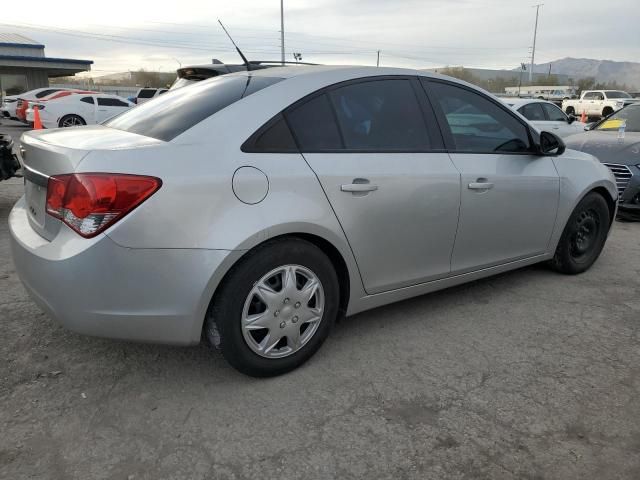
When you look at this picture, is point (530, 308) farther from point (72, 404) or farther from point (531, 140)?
point (72, 404)

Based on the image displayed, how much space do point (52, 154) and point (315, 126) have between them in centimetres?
130

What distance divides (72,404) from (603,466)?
2.41 m

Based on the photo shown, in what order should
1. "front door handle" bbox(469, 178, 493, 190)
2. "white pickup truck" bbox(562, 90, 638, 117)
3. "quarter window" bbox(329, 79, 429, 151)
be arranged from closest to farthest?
1. "quarter window" bbox(329, 79, 429, 151)
2. "front door handle" bbox(469, 178, 493, 190)
3. "white pickup truck" bbox(562, 90, 638, 117)

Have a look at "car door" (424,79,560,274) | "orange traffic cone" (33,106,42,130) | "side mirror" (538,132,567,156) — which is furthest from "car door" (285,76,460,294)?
"orange traffic cone" (33,106,42,130)

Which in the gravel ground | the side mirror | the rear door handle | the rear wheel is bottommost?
the gravel ground

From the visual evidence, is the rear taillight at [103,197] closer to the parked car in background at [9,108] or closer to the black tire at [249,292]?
the black tire at [249,292]

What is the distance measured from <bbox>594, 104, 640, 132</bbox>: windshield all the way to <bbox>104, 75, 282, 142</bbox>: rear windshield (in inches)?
254

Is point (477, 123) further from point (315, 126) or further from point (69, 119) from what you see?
point (69, 119)

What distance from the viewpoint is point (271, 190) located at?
2.56 metres

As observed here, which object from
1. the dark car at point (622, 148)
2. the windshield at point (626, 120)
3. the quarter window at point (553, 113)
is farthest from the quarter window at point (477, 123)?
the quarter window at point (553, 113)

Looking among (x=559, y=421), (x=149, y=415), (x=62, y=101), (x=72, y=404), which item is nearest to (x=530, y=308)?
(x=559, y=421)

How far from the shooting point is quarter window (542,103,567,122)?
11.5 meters

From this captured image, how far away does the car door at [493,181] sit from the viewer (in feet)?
11.2

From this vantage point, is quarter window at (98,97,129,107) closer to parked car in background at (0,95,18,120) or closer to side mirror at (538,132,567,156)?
parked car in background at (0,95,18,120)
